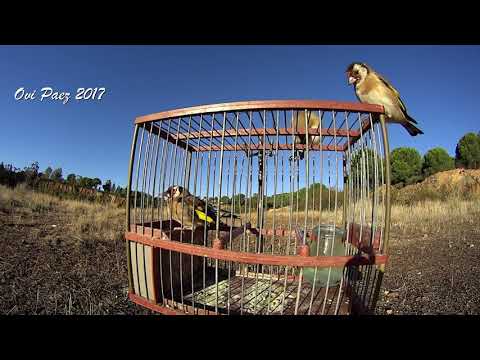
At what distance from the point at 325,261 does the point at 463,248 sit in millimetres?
5015

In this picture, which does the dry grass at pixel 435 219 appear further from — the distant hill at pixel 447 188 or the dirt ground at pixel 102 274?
the distant hill at pixel 447 188

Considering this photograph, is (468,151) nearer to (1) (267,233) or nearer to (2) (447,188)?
(2) (447,188)

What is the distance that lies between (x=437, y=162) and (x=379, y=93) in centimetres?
2964

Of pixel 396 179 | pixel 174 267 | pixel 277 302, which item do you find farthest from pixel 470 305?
pixel 396 179

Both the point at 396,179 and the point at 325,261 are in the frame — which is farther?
the point at 396,179

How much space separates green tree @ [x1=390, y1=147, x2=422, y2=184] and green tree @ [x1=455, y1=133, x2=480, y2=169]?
10.4 feet

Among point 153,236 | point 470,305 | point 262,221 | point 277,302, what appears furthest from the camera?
point 262,221

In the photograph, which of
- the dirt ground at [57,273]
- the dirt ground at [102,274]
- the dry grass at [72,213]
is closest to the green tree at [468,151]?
the dirt ground at [102,274]

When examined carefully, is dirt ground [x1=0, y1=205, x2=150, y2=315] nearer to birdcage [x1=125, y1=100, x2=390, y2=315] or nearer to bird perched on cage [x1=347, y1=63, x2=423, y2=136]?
birdcage [x1=125, y1=100, x2=390, y2=315]

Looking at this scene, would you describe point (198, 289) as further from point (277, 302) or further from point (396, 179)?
point (396, 179)

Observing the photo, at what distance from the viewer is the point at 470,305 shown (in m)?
2.83

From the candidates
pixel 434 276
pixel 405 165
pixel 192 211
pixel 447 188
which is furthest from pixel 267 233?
pixel 405 165

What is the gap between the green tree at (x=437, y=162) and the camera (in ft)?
81.9

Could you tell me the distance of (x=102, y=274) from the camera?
11.6 feet
